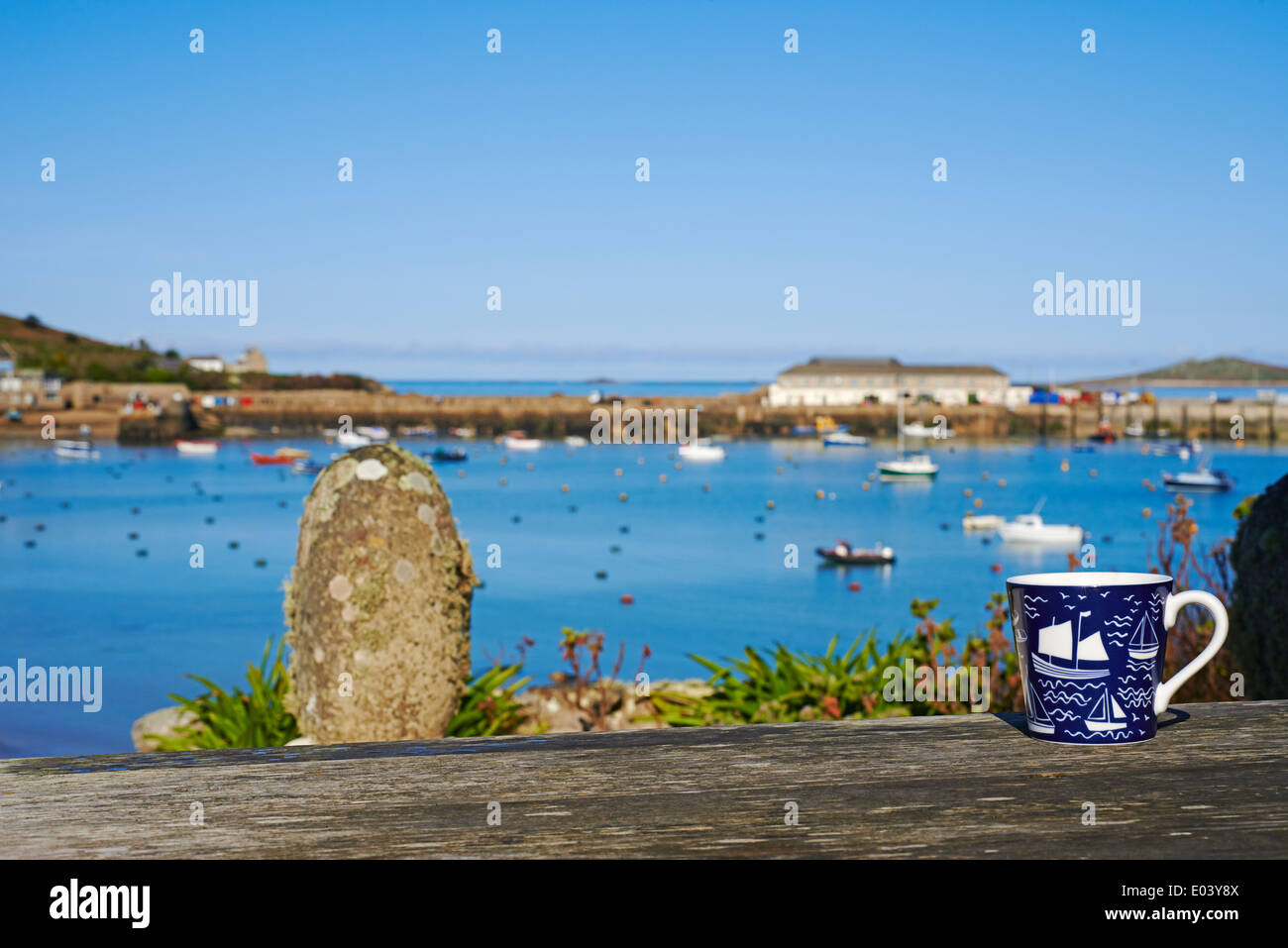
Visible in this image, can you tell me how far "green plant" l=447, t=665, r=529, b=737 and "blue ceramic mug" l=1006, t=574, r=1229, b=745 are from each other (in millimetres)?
4670

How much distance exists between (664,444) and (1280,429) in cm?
4920

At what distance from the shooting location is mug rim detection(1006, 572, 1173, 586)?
164cm

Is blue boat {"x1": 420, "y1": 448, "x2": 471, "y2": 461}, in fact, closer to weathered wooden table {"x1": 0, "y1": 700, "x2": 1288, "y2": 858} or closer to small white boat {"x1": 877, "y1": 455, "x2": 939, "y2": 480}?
small white boat {"x1": 877, "y1": 455, "x2": 939, "y2": 480}

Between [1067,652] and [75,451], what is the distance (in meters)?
86.4

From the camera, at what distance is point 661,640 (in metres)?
23.1

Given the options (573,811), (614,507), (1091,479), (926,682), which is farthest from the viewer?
(1091,479)

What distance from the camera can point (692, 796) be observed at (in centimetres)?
145

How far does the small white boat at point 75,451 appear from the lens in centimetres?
7788

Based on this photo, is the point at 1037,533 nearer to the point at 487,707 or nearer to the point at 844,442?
→ the point at 487,707

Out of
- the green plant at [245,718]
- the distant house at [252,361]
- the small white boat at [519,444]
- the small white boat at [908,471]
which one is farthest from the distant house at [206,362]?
the green plant at [245,718]

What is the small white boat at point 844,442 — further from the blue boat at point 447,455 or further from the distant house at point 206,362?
the distant house at point 206,362

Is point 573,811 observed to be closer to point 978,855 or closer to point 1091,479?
point 978,855

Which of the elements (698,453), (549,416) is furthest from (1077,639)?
(549,416)
